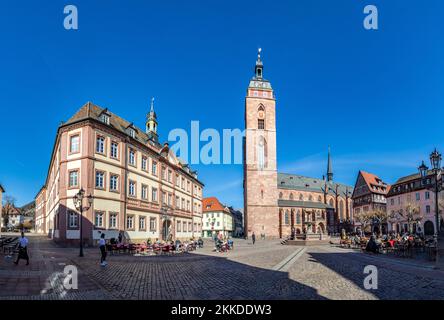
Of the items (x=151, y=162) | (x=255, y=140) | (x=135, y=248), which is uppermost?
(x=255, y=140)

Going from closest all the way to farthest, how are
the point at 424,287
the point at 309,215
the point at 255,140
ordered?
the point at 424,287, the point at 255,140, the point at 309,215

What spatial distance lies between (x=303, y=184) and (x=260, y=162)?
25.3 meters

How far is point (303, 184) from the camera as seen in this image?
88688mm

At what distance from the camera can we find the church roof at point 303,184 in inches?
3342

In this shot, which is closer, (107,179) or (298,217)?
(107,179)

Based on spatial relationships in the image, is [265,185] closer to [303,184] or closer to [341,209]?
[303,184]

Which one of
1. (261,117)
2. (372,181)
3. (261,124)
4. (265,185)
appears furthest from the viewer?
(372,181)

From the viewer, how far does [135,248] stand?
2398cm

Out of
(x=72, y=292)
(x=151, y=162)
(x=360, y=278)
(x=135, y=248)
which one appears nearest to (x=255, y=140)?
(x=151, y=162)

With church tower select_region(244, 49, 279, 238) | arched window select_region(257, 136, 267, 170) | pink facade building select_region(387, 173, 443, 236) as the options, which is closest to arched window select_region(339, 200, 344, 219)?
pink facade building select_region(387, 173, 443, 236)

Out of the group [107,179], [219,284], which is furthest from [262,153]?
[219,284]
